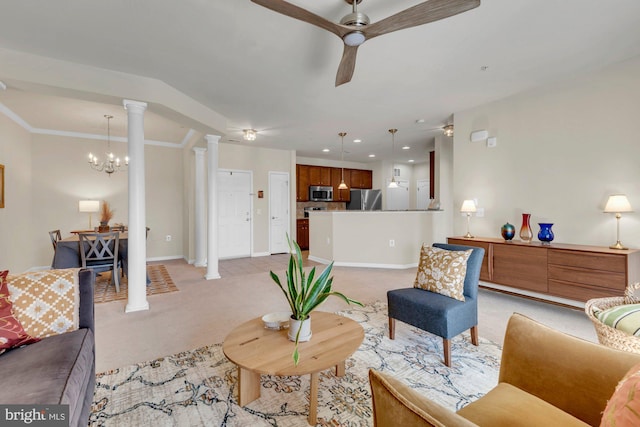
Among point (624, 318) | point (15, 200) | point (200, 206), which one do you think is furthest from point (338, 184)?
point (624, 318)

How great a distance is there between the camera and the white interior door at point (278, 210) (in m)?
6.94

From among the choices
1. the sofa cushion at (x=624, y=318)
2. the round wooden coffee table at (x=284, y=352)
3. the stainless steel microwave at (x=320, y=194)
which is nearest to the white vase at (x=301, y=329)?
the round wooden coffee table at (x=284, y=352)

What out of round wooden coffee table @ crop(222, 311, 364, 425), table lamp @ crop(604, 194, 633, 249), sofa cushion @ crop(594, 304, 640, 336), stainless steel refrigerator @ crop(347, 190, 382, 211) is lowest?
round wooden coffee table @ crop(222, 311, 364, 425)

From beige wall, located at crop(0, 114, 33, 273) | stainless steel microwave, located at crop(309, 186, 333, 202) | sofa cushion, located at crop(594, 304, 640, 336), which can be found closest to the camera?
sofa cushion, located at crop(594, 304, 640, 336)

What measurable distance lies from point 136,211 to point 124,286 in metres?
1.71

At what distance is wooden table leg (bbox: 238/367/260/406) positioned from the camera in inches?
64.6

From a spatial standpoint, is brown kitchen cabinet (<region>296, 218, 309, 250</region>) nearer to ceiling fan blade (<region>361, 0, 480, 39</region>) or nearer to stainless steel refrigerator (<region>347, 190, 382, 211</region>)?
stainless steel refrigerator (<region>347, 190, 382, 211</region>)

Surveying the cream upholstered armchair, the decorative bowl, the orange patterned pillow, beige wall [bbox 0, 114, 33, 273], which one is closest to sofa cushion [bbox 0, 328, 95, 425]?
the decorative bowl

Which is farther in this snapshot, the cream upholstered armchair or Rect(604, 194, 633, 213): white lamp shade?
Rect(604, 194, 633, 213): white lamp shade

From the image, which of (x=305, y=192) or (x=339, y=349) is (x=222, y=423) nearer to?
(x=339, y=349)

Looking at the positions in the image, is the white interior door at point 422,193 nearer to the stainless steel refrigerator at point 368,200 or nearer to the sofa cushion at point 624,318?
the stainless steel refrigerator at point 368,200

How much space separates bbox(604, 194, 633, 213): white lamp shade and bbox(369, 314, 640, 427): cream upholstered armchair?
2.48 m

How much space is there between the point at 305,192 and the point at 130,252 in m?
5.02

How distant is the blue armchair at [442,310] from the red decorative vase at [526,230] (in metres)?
1.46
